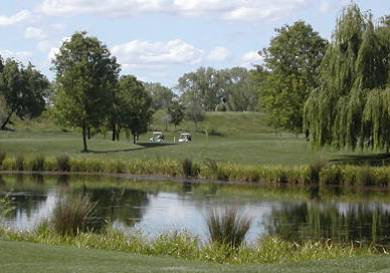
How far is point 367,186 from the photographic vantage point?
3744cm

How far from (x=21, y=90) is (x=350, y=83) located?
63.4 meters

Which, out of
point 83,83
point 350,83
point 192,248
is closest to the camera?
point 192,248

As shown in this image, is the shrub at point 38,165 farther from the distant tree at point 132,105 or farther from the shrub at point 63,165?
the distant tree at point 132,105

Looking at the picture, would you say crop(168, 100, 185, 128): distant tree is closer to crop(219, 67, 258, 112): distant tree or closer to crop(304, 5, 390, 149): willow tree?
crop(219, 67, 258, 112): distant tree

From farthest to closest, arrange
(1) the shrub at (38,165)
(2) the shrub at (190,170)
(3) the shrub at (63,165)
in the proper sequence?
1. (1) the shrub at (38,165)
2. (3) the shrub at (63,165)
3. (2) the shrub at (190,170)

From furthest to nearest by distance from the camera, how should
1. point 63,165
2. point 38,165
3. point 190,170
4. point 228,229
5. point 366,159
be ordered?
point 38,165
point 63,165
point 190,170
point 366,159
point 228,229

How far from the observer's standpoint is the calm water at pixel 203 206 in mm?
23500

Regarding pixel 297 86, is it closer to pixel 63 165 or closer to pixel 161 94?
pixel 63 165

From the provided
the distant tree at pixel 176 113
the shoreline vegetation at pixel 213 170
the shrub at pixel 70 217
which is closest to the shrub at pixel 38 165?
the shoreline vegetation at pixel 213 170

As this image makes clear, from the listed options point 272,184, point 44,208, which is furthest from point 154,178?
point 44,208

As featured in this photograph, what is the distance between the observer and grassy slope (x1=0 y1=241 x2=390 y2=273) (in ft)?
37.6

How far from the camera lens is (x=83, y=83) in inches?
2253

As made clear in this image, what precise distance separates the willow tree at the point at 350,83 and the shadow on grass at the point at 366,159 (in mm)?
1759

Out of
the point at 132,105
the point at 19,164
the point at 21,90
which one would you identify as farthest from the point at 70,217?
the point at 21,90
